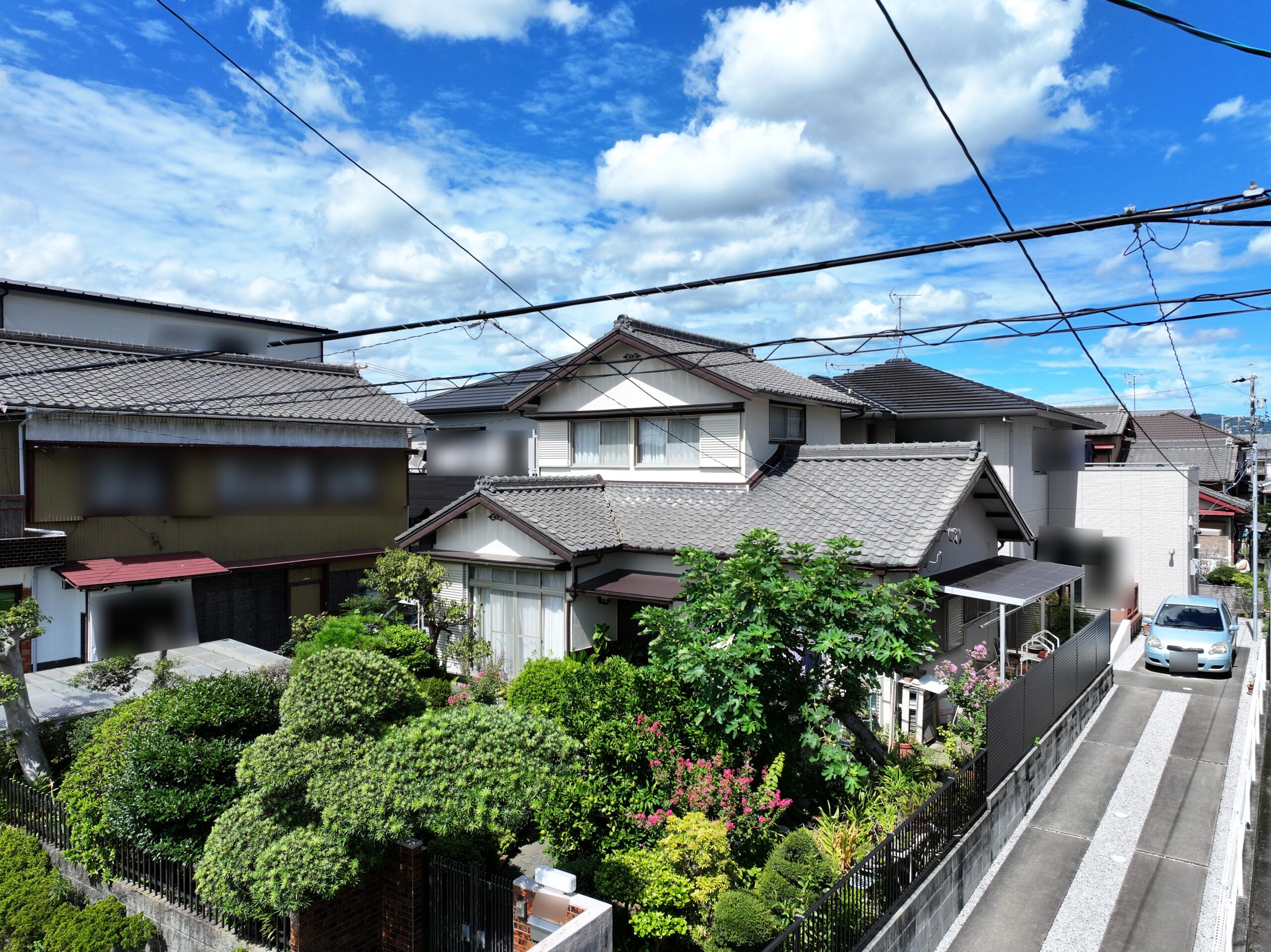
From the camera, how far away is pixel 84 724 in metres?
9.51

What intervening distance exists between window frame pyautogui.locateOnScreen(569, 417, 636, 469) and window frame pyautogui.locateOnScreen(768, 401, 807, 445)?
3235 millimetres

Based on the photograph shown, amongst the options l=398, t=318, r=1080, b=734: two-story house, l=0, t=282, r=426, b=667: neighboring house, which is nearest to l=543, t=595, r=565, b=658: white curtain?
l=398, t=318, r=1080, b=734: two-story house

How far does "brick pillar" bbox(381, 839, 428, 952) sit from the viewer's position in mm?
6707

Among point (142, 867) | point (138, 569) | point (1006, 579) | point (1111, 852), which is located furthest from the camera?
point (138, 569)

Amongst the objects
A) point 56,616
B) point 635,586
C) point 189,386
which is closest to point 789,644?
point 635,586

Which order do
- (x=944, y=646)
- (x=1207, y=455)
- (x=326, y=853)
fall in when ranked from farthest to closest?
(x=1207, y=455), (x=944, y=646), (x=326, y=853)

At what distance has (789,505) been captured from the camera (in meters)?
14.4

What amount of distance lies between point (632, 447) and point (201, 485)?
10.2 m

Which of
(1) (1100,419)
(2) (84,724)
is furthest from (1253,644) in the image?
(2) (84,724)

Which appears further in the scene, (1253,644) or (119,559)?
(1253,644)

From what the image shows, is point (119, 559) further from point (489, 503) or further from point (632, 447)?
point (632, 447)

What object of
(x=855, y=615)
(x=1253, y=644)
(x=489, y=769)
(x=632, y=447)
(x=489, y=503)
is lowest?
(x=1253, y=644)

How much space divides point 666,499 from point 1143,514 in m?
16.0

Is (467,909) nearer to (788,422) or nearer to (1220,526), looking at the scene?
(788,422)
